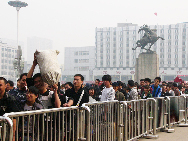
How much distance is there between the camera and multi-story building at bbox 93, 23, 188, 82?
11150 cm

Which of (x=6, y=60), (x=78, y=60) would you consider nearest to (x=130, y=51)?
(x=78, y=60)

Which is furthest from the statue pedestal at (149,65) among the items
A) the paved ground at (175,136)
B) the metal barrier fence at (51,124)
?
the metal barrier fence at (51,124)

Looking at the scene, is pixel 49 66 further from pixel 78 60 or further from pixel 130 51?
pixel 78 60

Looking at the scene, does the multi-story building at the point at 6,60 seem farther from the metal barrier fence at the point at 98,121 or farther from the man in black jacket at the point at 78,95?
the man in black jacket at the point at 78,95

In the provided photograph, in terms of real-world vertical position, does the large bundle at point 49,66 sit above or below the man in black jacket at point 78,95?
above

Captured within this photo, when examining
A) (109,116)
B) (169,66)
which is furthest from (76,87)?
(169,66)

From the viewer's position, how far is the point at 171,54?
114 meters

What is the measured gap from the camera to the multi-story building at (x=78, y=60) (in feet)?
413

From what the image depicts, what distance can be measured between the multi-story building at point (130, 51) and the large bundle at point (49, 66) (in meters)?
107

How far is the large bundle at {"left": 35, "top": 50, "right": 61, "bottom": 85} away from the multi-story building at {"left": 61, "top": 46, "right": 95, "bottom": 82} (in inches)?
4770

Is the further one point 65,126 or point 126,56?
point 126,56

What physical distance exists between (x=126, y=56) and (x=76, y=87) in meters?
114

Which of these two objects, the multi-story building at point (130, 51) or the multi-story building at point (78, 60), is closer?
the multi-story building at point (130, 51)

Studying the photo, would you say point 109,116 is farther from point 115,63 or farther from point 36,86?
point 115,63
